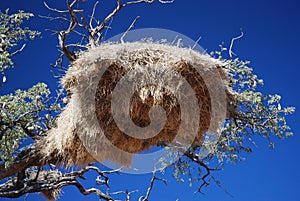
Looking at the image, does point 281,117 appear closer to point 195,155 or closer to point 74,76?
point 195,155

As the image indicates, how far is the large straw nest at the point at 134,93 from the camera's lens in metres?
2.38

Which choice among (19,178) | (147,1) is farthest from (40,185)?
(147,1)

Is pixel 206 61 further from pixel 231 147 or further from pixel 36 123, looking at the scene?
pixel 36 123

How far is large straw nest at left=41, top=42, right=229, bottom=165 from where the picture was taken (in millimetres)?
2379

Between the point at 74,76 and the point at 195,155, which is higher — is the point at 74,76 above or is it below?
below

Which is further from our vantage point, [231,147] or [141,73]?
[231,147]

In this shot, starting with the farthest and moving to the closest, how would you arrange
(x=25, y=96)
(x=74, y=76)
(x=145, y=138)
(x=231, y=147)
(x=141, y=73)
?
1. (x=231, y=147)
2. (x=25, y=96)
3. (x=145, y=138)
4. (x=74, y=76)
5. (x=141, y=73)

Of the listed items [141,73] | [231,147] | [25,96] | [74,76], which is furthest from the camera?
[231,147]

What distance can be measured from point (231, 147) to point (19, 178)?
89.3 inches

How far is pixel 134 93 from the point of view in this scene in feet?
7.98

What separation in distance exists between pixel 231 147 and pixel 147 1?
1.69 meters

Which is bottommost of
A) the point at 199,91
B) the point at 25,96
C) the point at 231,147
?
the point at 199,91

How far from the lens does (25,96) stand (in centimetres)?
349

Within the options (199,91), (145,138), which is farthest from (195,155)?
(199,91)
